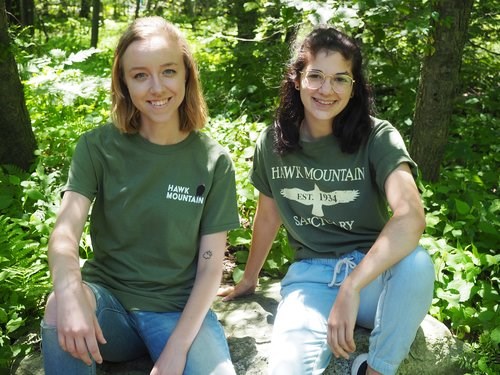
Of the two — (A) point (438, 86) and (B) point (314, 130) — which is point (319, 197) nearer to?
(B) point (314, 130)

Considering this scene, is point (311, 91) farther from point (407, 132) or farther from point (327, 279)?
point (407, 132)

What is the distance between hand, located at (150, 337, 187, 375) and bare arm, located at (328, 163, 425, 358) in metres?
0.55

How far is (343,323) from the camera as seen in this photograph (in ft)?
6.36

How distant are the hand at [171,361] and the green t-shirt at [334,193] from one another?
2.49 ft

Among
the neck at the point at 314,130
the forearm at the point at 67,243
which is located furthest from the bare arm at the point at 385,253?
the forearm at the point at 67,243

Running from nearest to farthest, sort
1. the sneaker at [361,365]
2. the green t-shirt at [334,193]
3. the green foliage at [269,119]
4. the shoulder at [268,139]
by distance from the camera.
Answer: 1. the sneaker at [361,365]
2. the green t-shirt at [334,193]
3. the shoulder at [268,139]
4. the green foliage at [269,119]

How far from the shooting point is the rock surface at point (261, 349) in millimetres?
2188

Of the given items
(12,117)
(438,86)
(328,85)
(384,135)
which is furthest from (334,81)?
(12,117)

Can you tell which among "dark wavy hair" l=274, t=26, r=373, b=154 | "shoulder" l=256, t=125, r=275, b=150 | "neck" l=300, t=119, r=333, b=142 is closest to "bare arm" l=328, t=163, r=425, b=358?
"dark wavy hair" l=274, t=26, r=373, b=154

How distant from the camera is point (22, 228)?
324 centimetres

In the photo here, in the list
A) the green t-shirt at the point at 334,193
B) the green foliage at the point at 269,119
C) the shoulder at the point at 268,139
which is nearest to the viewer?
the green t-shirt at the point at 334,193

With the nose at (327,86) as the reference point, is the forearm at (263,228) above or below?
below

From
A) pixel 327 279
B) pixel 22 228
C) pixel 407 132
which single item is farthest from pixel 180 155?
pixel 407 132

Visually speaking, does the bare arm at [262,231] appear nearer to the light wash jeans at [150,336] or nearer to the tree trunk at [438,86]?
the light wash jeans at [150,336]
